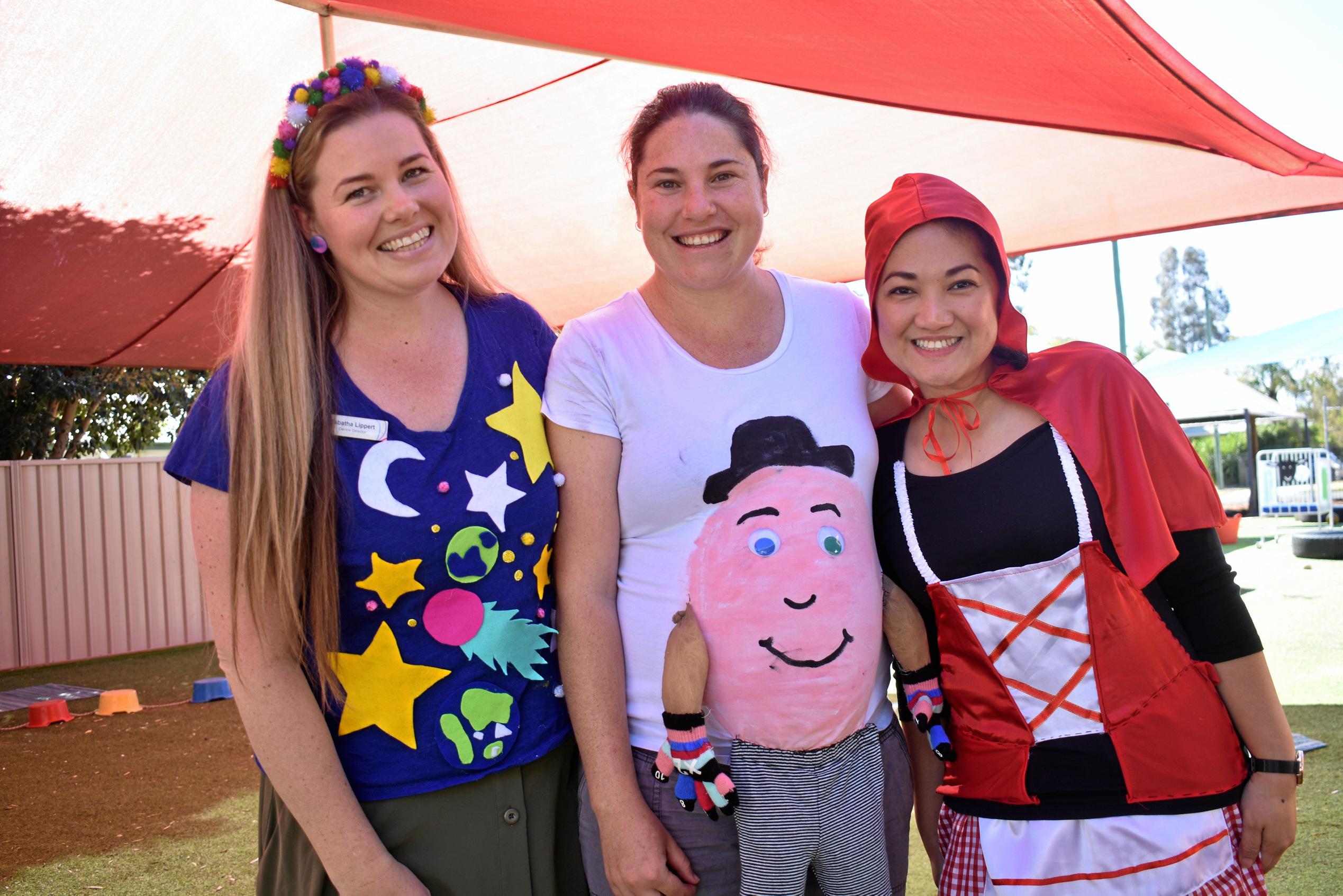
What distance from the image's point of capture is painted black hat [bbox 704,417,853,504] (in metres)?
1.58

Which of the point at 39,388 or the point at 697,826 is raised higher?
the point at 39,388

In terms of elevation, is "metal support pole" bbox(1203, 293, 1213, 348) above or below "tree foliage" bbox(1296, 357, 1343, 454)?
above

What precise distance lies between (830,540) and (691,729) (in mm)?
372

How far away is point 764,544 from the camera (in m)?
1.55

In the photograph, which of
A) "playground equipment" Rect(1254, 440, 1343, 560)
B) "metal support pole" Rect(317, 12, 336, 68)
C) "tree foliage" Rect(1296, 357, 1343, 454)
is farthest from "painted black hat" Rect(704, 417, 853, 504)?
"tree foliage" Rect(1296, 357, 1343, 454)

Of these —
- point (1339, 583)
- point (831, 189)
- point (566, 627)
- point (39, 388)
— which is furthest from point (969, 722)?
point (39, 388)

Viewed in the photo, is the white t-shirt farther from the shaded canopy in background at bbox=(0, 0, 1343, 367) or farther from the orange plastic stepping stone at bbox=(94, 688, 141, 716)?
the orange plastic stepping stone at bbox=(94, 688, 141, 716)

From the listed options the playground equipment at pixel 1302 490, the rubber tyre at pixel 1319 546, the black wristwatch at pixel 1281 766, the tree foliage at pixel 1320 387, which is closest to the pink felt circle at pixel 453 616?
the black wristwatch at pixel 1281 766

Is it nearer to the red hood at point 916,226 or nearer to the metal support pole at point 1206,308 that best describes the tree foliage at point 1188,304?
the metal support pole at point 1206,308

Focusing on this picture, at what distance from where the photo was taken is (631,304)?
1706 mm

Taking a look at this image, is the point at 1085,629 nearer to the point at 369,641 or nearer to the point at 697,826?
the point at 697,826

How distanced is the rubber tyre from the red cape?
1002cm

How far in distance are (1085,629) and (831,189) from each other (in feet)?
10.7

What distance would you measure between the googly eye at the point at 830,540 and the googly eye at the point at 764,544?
7 cm
